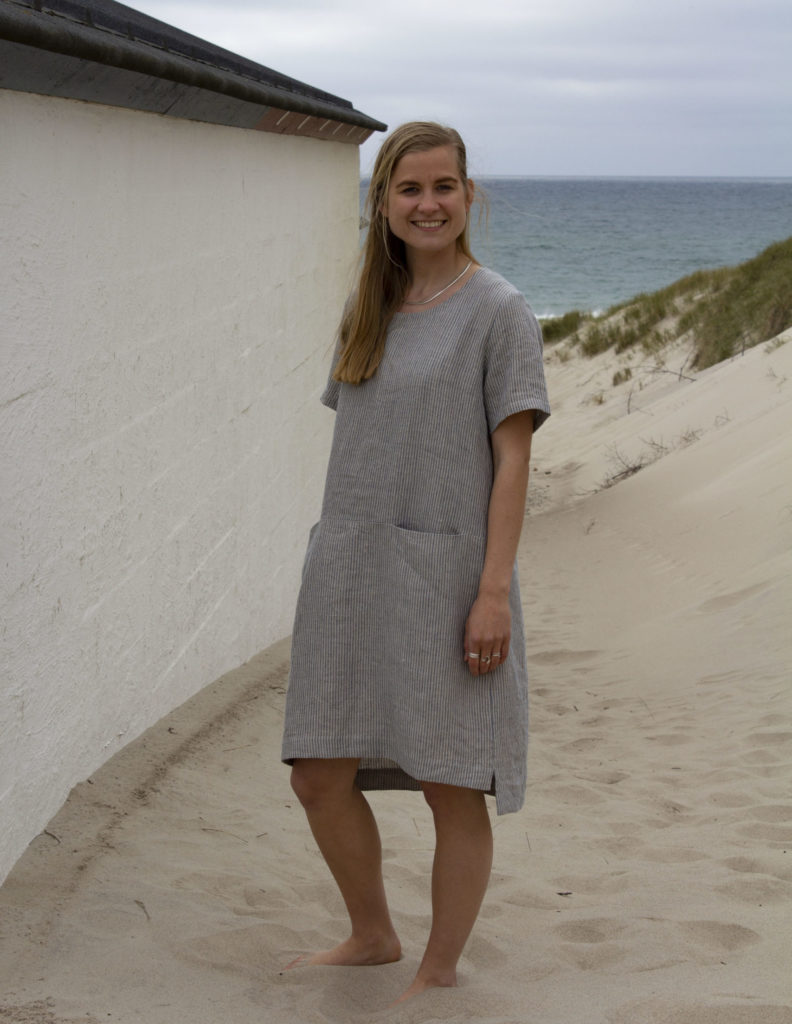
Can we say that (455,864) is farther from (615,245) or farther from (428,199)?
(615,245)

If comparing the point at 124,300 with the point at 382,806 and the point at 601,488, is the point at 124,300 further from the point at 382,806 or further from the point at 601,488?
the point at 601,488

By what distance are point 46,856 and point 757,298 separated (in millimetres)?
13997

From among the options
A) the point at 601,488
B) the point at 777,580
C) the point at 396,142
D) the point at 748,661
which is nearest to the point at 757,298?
the point at 601,488

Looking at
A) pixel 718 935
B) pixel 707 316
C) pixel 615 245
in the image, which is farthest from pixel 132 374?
pixel 615 245

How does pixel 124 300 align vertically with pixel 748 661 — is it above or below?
above

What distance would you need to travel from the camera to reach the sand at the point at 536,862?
8.70 ft

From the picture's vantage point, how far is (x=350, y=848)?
263 cm

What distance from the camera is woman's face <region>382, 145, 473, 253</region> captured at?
2.49m

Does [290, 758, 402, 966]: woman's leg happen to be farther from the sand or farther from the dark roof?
the dark roof

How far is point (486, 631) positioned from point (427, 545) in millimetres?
208

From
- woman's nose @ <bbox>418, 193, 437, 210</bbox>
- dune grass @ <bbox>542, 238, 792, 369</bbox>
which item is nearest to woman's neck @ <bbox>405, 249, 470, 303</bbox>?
woman's nose @ <bbox>418, 193, 437, 210</bbox>

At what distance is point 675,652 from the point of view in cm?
620

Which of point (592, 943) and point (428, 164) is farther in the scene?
point (592, 943)

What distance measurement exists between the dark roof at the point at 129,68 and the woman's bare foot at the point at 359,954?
2155mm
